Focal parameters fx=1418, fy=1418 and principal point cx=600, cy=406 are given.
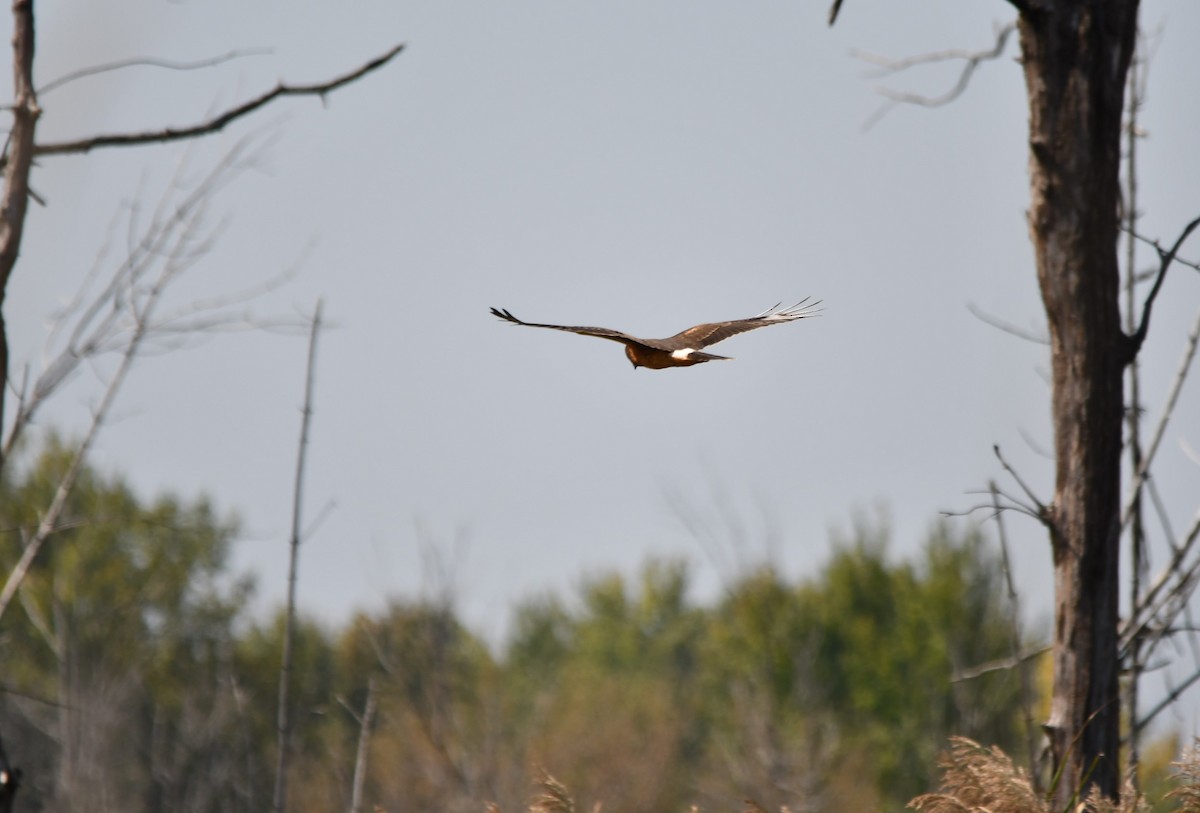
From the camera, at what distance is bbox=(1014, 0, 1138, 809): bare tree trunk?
3936 millimetres

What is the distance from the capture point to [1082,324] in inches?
157

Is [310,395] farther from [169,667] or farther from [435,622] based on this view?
[169,667]

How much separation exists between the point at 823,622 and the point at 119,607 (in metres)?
20.5

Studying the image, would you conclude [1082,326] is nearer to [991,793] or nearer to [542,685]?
[991,793]

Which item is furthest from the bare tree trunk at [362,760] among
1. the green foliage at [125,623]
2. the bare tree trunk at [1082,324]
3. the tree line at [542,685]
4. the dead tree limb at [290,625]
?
the green foliage at [125,623]

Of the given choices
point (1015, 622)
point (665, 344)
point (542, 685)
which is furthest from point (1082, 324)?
point (542, 685)

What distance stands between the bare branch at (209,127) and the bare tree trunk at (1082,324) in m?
1.86

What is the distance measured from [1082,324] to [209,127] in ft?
8.15

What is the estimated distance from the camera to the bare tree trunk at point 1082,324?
3.94 meters

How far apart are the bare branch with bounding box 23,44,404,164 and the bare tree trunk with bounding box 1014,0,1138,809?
73.2 inches

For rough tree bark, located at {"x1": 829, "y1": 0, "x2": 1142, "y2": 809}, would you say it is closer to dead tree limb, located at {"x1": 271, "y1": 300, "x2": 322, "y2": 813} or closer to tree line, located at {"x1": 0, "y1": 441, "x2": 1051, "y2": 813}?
dead tree limb, located at {"x1": 271, "y1": 300, "x2": 322, "y2": 813}

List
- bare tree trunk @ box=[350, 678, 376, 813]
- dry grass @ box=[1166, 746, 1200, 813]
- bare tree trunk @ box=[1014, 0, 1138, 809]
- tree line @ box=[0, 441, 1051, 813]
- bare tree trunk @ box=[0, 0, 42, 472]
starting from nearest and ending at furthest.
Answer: dry grass @ box=[1166, 746, 1200, 813]
bare tree trunk @ box=[0, 0, 42, 472]
bare tree trunk @ box=[1014, 0, 1138, 809]
bare tree trunk @ box=[350, 678, 376, 813]
tree line @ box=[0, 441, 1051, 813]

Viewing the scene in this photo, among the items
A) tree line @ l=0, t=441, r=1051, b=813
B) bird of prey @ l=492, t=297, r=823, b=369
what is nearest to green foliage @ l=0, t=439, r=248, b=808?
tree line @ l=0, t=441, r=1051, b=813

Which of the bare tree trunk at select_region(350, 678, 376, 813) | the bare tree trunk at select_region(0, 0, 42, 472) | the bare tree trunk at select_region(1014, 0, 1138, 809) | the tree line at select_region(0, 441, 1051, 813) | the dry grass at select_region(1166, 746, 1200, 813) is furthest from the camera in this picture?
the tree line at select_region(0, 441, 1051, 813)
